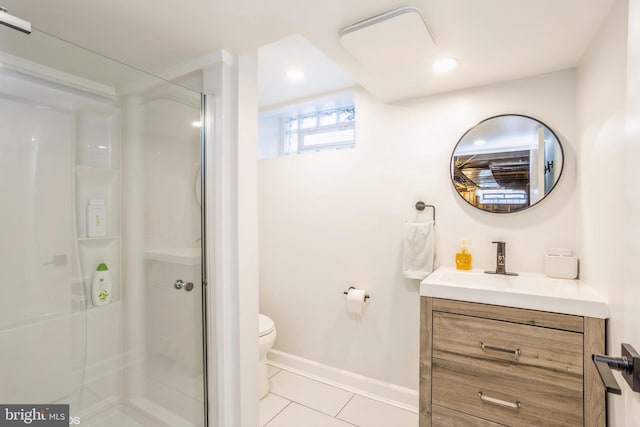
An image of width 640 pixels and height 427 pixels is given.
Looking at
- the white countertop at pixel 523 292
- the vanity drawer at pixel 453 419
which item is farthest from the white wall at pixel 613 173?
the vanity drawer at pixel 453 419

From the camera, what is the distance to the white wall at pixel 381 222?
69.9 inches

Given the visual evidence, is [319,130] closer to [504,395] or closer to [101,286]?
[101,286]

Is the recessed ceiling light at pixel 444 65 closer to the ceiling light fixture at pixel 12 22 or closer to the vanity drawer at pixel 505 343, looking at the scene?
the vanity drawer at pixel 505 343

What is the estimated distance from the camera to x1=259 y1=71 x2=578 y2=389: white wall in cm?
177

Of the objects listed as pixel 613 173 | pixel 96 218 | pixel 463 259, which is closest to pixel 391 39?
pixel 613 173

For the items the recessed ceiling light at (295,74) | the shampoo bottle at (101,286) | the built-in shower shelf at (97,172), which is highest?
the recessed ceiling light at (295,74)

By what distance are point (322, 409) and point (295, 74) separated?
2272 mm

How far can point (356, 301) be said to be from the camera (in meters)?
2.18

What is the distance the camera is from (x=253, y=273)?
1.58m

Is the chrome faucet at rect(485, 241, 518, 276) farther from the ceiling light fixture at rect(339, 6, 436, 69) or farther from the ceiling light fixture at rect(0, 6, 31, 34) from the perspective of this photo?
the ceiling light fixture at rect(0, 6, 31, 34)

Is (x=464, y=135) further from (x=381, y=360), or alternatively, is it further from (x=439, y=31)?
(x=381, y=360)

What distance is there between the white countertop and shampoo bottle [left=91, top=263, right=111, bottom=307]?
1795 millimetres

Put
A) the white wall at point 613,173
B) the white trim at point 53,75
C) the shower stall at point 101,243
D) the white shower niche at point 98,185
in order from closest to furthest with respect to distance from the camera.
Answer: the white wall at point 613,173, the white trim at point 53,75, the shower stall at point 101,243, the white shower niche at point 98,185

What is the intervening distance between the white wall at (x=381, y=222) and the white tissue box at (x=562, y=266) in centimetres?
8
